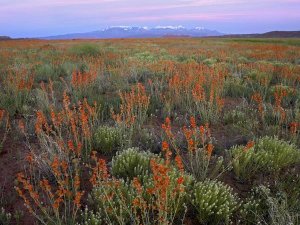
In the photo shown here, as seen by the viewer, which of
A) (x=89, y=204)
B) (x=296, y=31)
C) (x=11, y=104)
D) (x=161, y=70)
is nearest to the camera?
(x=89, y=204)

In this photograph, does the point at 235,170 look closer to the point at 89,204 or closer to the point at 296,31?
the point at 89,204

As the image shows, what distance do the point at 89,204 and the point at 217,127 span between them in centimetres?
306

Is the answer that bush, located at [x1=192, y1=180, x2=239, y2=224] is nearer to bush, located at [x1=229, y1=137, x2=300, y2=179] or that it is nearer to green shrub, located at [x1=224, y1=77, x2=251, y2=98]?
bush, located at [x1=229, y1=137, x2=300, y2=179]

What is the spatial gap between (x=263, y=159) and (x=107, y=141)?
224cm

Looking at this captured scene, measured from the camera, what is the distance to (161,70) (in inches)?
384

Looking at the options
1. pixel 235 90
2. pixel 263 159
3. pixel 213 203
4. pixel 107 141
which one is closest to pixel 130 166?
pixel 107 141

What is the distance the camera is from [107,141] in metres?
4.89

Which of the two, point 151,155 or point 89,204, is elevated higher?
point 151,155

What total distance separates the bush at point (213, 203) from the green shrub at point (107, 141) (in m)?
1.70

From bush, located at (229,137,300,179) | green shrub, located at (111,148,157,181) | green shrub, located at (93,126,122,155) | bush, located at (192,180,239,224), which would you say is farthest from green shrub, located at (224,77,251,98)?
bush, located at (192,180,239,224)

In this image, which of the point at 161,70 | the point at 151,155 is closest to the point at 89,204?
the point at 151,155

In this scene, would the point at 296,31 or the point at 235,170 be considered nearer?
the point at 235,170

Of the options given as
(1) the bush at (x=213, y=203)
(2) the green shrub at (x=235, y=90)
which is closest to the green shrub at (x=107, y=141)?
(1) the bush at (x=213, y=203)

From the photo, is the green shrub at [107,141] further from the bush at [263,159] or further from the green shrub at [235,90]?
the green shrub at [235,90]
